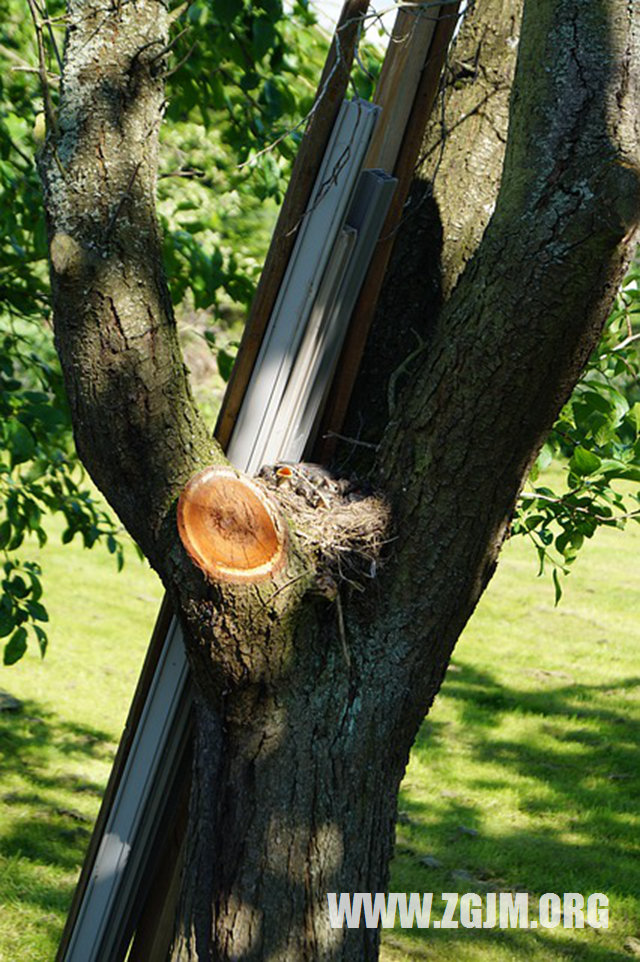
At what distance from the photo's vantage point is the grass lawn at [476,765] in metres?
4.15

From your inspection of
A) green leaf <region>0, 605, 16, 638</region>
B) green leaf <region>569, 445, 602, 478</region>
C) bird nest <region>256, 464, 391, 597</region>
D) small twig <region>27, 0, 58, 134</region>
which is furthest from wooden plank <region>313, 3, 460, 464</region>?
green leaf <region>0, 605, 16, 638</region>

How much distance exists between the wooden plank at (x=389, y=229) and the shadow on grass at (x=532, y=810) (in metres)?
2.31

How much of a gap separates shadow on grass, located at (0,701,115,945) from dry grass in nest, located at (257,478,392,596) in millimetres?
2447

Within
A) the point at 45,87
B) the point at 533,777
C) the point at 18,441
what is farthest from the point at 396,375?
the point at 533,777

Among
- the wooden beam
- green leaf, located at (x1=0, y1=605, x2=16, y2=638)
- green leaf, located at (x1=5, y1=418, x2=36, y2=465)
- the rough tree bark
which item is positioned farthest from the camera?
green leaf, located at (x1=0, y1=605, x2=16, y2=638)

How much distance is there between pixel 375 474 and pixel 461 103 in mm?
940

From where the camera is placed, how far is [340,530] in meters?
2.18

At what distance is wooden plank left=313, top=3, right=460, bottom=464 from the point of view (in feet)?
8.27

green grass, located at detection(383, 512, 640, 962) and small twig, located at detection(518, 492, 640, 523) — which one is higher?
small twig, located at detection(518, 492, 640, 523)

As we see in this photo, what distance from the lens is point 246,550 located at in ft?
6.68

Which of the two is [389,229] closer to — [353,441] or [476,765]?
[353,441]

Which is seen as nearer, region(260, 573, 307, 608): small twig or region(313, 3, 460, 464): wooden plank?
region(260, 573, 307, 608): small twig

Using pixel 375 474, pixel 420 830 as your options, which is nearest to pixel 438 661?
pixel 375 474

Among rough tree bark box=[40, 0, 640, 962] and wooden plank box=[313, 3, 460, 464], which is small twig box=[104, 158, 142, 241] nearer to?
rough tree bark box=[40, 0, 640, 962]
